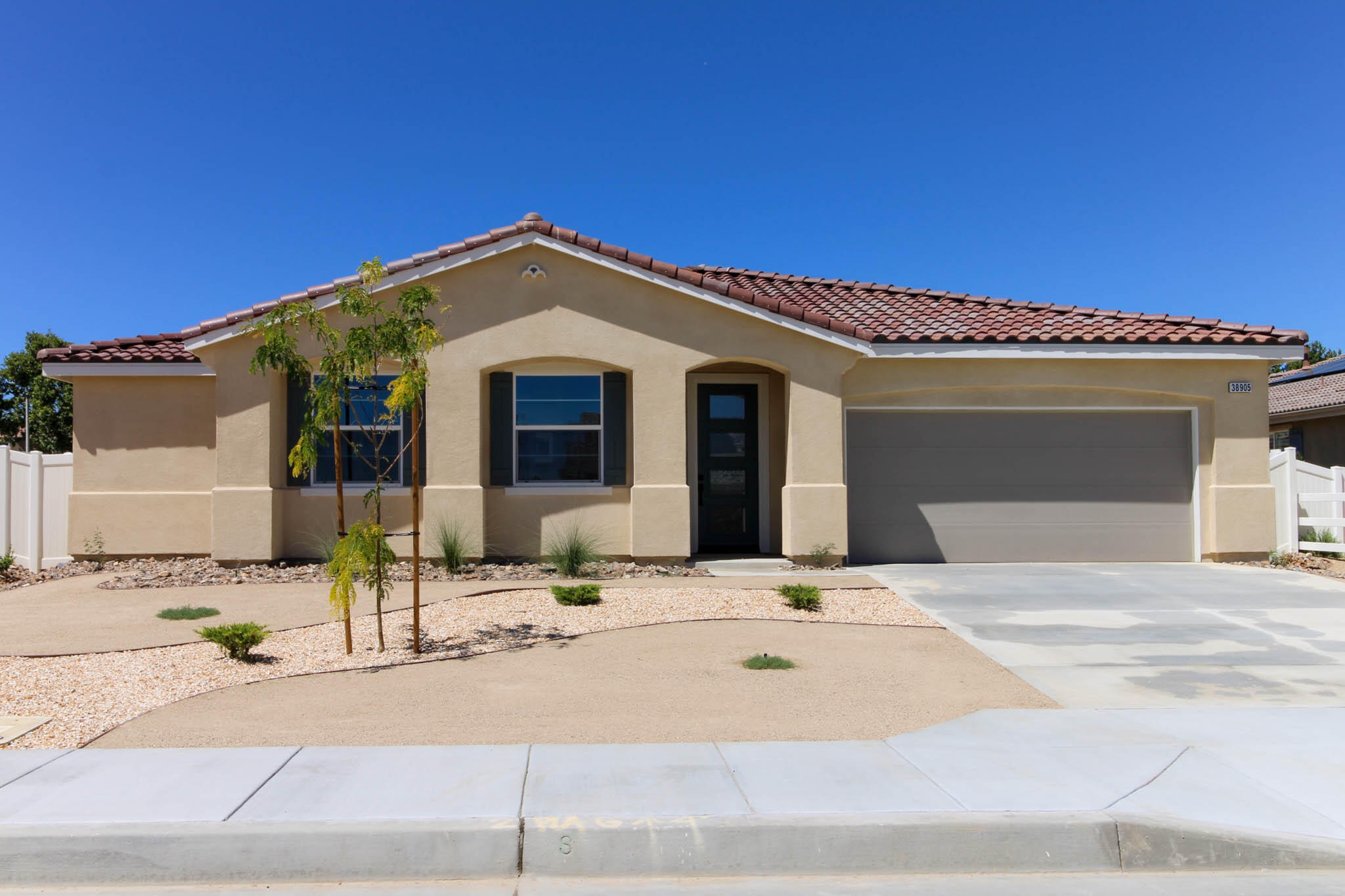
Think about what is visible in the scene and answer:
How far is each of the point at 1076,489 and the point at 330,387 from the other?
11.3m

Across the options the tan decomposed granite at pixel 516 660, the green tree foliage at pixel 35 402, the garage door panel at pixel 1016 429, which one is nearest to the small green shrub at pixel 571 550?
the tan decomposed granite at pixel 516 660

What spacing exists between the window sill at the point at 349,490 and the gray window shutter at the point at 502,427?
129 centimetres

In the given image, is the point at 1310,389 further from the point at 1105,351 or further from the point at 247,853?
the point at 247,853

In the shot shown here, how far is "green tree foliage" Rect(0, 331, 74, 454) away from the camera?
36.8m

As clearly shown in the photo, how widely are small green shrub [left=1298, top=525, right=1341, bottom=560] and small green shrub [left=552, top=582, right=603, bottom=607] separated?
11.6m

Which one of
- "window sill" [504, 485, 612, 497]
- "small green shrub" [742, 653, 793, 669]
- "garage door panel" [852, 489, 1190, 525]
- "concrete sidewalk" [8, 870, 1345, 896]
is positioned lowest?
"concrete sidewalk" [8, 870, 1345, 896]

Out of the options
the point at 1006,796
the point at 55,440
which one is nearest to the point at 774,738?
the point at 1006,796

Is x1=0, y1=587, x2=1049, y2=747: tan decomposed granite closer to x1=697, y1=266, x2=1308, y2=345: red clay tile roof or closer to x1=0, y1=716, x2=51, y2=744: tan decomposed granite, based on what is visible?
x1=0, y1=716, x2=51, y2=744: tan decomposed granite

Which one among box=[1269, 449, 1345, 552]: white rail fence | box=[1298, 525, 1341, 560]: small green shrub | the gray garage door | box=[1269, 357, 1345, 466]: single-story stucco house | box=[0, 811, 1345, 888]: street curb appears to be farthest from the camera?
box=[1269, 357, 1345, 466]: single-story stucco house

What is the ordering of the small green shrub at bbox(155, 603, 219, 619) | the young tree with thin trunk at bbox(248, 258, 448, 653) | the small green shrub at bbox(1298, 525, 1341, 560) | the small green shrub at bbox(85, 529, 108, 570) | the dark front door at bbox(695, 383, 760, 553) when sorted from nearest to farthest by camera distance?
the young tree with thin trunk at bbox(248, 258, 448, 653) < the small green shrub at bbox(155, 603, 219, 619) < the small green shrub at bbox(85, 529, 108, 570) < the dark front door at bbox(695, 383, 760, 553) < the small green shrub at bbox(1298, 525, 1341, 560)

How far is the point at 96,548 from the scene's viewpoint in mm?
13641

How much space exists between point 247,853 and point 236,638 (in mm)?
3789

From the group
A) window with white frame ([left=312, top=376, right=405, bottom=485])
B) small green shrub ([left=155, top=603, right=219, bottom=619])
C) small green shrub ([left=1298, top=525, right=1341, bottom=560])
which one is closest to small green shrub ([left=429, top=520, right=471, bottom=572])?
window with white frame ([left=312, top=376, right=405, bottom=485])

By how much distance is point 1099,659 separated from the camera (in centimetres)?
816
